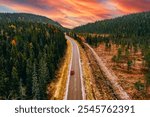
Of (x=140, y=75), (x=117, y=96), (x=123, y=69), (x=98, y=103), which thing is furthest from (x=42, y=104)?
(x=123, y=69)

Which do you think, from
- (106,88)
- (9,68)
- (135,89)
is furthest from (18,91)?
(135,89)

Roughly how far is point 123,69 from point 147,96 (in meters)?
36.6

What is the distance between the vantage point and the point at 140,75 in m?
110

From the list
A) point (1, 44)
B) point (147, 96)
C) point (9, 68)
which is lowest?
point (147, 96)

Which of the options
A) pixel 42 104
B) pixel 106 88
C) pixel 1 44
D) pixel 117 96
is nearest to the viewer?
pixel 42 104

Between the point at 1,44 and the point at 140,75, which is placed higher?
the point at 1,44

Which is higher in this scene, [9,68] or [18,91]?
[9,68]

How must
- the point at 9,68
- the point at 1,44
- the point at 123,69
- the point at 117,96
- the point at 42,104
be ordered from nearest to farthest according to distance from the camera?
the point at 42,104, the point at 117,96, the point at 9,68, the point at 123,69, the point at 1,44

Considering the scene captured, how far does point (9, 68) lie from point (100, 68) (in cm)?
4150

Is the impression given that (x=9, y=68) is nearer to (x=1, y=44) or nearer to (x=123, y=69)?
(x=1, y=44)

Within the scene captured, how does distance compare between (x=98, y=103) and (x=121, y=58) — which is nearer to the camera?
(x=98, y=103)

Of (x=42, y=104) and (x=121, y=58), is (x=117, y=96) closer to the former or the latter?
(x=42, y=104)

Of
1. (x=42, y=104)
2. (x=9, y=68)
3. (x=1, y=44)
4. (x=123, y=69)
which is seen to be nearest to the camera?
(x=42, y=104)

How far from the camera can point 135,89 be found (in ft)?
297
